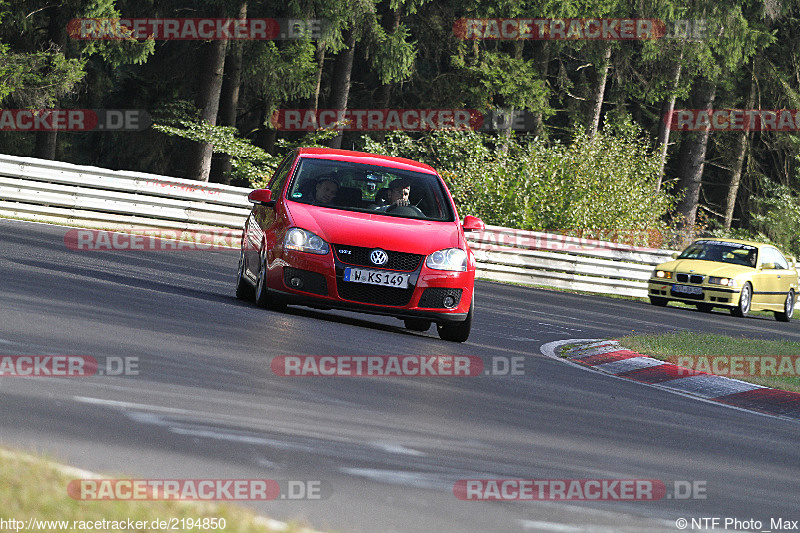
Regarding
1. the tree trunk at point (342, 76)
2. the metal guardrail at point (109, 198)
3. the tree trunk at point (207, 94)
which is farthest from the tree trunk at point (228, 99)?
the metal guardrail at point (109, 198)

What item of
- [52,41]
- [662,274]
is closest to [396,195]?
[662,274]

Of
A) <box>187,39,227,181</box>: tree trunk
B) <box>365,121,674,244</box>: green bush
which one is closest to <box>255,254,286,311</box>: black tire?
<box>365,121,674,244</box>: green bush

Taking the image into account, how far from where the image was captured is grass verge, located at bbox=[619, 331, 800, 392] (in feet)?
41.7

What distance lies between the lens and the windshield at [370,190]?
13.2 m

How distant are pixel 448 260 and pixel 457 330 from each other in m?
0.82

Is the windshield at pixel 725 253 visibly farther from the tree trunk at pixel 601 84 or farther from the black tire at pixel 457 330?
the black tire at pixel 457 330

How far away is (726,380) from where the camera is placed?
12.3 meters

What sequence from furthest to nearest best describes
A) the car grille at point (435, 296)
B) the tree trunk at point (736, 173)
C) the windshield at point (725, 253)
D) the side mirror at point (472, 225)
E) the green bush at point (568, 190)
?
the tree trunk at point (736, 173)
the green bush at point (568, 190)
the windshield at point (725, 253)
the side mirror at point (472, 225)
the car grille at point (435, 296)

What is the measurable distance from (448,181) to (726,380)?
68.5ft

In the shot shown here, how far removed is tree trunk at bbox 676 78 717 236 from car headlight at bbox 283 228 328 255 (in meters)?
37.5

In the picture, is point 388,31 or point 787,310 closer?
point 787,310

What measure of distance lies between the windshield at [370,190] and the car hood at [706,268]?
14.5 meters

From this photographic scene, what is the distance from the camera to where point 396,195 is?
1345 cm

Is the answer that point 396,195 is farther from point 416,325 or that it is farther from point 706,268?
point 706,268
